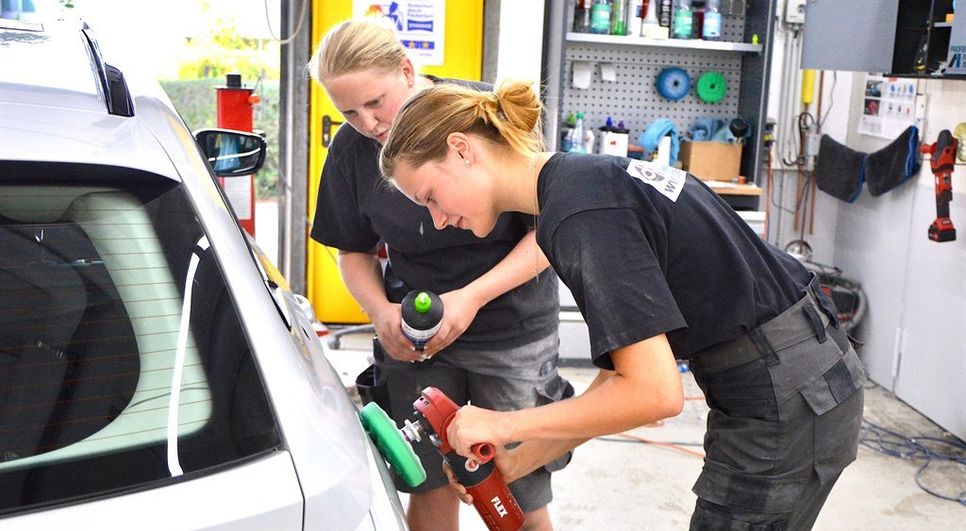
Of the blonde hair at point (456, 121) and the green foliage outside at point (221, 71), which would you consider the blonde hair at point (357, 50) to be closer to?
the blonde hair at point (456, 121)

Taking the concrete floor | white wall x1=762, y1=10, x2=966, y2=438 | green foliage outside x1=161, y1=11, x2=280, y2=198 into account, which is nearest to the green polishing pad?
the concrete floor

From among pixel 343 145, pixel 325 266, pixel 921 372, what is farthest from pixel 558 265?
pixel 325 266

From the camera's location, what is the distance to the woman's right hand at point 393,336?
8.20ft

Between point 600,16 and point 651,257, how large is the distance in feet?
13.8

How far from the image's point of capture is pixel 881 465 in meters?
4.44

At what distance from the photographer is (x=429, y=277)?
2.59 metres

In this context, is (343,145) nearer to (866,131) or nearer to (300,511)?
(300,511)

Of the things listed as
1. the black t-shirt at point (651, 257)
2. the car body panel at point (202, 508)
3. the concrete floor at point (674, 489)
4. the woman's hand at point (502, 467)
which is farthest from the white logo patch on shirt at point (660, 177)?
the concrete floor at point (674, 489)

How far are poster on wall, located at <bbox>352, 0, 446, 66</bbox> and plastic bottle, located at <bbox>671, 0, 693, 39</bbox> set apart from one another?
4.36 feet

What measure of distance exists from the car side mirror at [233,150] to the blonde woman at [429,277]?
A: 383 mm

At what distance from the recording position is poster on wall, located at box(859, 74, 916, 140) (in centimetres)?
516

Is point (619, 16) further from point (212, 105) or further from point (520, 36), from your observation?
point (212, 105)

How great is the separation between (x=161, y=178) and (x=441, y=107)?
0.48 m

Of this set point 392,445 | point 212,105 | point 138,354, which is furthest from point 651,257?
point 212,105
